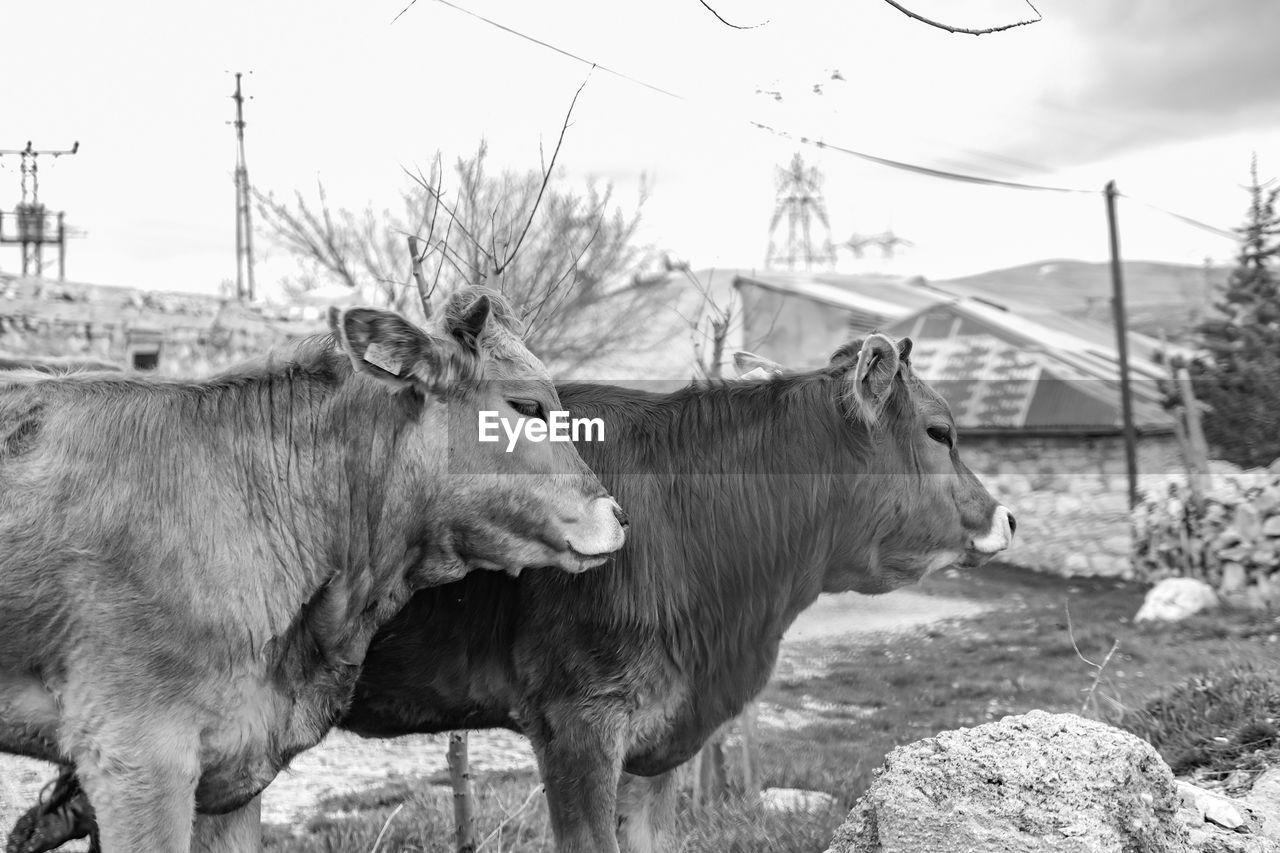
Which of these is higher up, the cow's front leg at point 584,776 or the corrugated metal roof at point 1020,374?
the corrugated metal roof at point 1020,374

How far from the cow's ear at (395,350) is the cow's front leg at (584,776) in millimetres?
1173

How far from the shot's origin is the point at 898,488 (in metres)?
4.67

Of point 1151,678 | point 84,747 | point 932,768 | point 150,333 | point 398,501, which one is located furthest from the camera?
point 150,333

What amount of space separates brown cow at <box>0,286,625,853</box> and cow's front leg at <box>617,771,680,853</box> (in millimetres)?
1329

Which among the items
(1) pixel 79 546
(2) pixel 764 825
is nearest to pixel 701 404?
(1) pixel 79 546

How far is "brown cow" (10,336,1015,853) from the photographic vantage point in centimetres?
407

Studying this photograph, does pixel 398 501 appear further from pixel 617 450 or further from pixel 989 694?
pixel 989 694

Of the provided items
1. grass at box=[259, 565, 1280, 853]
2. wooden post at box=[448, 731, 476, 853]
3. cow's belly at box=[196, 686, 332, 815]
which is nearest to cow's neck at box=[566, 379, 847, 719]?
cow's belly at box=[196, 686, 332, 815]

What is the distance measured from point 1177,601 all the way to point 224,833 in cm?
1556

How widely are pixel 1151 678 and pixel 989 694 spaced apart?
1.68m

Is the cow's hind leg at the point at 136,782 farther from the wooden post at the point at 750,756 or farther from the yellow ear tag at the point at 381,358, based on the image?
the wooden post at the point at 750,756

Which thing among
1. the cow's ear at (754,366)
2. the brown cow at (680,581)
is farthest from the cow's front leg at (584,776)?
the cow's ear at (754,366)

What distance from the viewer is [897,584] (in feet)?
15.8

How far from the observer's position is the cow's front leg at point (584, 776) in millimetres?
3932
